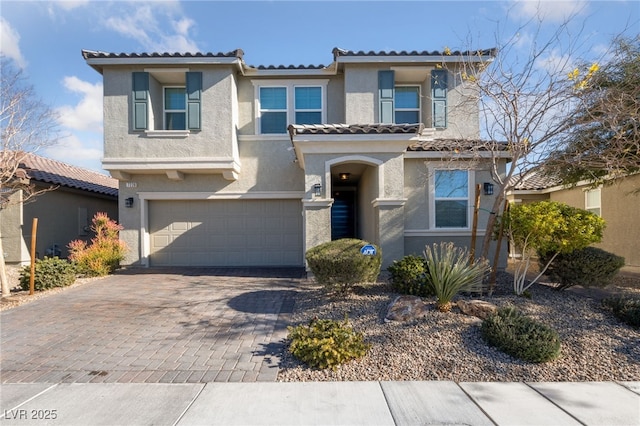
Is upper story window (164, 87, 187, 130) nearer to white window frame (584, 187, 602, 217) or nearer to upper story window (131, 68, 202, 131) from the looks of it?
upper story window (131, 68, 202, 131)

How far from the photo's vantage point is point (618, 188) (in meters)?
11.3

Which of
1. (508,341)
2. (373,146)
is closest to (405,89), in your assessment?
(373,146)

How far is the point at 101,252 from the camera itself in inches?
388

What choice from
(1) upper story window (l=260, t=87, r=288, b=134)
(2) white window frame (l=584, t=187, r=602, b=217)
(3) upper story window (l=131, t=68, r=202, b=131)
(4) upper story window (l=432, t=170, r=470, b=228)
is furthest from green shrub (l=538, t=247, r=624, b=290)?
(3) upper story window (l=131, t=68, r=202, b=131)

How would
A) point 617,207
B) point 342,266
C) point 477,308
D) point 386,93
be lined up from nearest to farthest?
point 477,308, point 342,266, point 386,93, point 617,207

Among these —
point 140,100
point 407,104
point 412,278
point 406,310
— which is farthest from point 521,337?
Answer: point 140,100

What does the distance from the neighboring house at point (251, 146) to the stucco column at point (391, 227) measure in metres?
0.89

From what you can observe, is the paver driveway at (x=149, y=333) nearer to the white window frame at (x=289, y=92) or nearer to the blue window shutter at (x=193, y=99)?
the blue window shutter at (x=193, y=99)

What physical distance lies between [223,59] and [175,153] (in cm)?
327

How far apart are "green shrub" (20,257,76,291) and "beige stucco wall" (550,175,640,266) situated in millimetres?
15066

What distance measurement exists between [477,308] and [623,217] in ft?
31.8

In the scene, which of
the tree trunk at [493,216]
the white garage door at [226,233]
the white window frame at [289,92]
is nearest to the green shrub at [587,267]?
the tree trunk at [493,216]

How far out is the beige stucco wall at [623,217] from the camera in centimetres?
1084

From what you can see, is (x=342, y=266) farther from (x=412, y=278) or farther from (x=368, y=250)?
(x=412, y=278)
